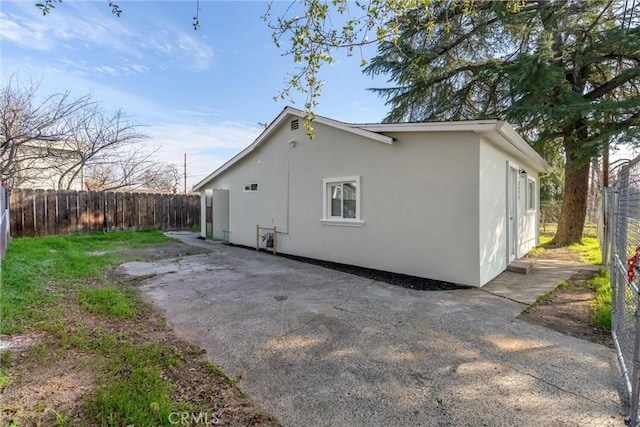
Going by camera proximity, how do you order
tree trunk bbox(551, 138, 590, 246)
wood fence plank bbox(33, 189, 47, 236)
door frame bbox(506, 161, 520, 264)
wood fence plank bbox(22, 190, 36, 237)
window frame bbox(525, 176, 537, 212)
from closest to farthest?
door frame bbox(506, 161, 520, 264) → window frame bbox(525, 176, 537, 212) → tree trunk bbox(551, 138, 590, 246) → wood fence plank bbox(22, 190, 36, 237) → wood fence plank bbox(33, 189, 47, 236)

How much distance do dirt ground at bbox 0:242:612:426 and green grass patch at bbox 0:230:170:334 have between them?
41 cm

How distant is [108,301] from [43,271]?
107 inches

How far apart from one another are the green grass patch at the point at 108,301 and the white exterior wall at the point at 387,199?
4451 mm

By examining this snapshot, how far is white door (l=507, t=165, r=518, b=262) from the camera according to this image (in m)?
6.79

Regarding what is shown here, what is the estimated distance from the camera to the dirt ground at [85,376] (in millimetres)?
2094

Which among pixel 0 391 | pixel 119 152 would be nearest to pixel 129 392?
pixel 0 391

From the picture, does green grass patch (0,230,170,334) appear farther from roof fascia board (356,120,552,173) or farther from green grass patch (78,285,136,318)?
roof fascia board (356,120,552,173)

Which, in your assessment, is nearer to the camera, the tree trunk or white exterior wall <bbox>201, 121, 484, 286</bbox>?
white exterior wall <bbox>201, 121, 484, 286</bbox>

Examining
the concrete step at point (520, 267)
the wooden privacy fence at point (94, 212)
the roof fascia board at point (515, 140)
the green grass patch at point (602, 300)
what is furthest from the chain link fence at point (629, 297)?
the wooden privacy fence at point (94, 212)

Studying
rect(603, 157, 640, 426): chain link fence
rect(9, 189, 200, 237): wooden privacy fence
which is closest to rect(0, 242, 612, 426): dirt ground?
rect(603, 157, 640, 426): chain link fence

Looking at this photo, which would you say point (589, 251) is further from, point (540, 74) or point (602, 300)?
point (602, 300)

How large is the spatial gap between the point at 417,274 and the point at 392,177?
2046 mm

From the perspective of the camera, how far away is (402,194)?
6.23m

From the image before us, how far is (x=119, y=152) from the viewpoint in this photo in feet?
49.6
